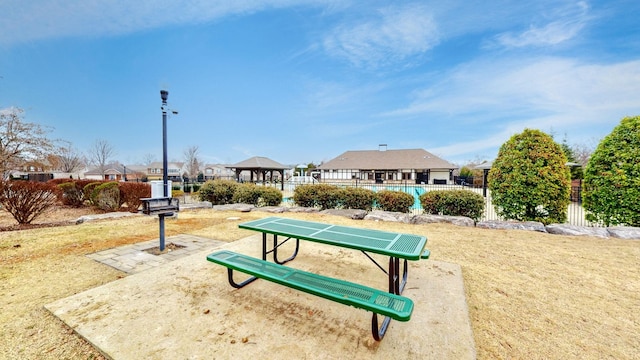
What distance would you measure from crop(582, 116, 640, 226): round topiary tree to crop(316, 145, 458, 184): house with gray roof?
2610 centimetres

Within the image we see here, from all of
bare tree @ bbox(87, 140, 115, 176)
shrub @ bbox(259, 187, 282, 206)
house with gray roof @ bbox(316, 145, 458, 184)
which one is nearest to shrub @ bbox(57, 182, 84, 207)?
shrub @ bbox(259, 187, 282, 206)

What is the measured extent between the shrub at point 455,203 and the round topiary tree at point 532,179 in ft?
1.82

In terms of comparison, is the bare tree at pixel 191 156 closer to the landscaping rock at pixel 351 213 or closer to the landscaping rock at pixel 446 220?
the landscaping rock at pixel 351 213

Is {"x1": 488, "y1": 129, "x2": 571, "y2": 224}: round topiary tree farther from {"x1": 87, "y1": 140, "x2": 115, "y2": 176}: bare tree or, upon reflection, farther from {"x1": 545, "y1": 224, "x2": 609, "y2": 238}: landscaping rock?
{"x1": 87, "y1": 140, "x2": 115, "y2": 176}: bare tree

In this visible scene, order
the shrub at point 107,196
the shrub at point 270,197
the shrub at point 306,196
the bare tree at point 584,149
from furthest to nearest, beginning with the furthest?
1. the bare tree at point 584,149
2. the shrub at point 270,197
3. the shrub at point 306,196
4. the shrub at point 107,196

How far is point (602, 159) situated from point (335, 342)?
27.8ft

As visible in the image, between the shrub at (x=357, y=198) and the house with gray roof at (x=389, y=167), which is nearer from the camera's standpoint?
the shrub at (x=357, y=198)

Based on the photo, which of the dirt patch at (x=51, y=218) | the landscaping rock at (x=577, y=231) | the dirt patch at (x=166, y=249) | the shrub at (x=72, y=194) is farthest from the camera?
the shrub at (x=72, y=194)

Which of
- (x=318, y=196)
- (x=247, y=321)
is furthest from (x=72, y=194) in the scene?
(x=247, y=321)

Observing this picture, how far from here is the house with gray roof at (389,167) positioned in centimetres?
3206

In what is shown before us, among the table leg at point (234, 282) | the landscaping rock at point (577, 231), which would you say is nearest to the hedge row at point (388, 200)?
the landscaping rock at point (577, 231)

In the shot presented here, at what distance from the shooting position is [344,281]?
2033mm

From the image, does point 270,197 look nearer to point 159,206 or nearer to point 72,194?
point 159,206

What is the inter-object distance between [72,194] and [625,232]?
18679 millimetres
